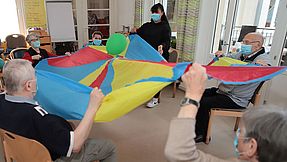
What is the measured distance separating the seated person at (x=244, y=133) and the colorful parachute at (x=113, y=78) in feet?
2.28

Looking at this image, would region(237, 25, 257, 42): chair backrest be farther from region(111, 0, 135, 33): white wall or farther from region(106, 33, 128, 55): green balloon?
region(111, 0, 135, 33): white wall

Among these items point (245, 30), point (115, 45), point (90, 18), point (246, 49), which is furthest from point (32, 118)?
point (90, 18)

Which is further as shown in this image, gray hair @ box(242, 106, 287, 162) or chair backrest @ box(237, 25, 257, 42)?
chair backrest @ box(237, 25, 257, 42)

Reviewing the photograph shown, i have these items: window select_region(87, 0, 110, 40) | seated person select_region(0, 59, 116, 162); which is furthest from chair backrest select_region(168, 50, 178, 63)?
window select_region(87, 0, 110, 40)

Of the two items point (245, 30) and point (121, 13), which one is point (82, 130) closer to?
point (245, 30)

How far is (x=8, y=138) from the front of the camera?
125 centimetres

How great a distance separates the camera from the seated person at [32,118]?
50.2 inches

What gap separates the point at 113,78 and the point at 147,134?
2.77ft

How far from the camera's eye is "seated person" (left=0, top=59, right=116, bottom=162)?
1.28 meters

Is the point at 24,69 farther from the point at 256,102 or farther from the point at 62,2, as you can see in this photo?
the point at 62,2

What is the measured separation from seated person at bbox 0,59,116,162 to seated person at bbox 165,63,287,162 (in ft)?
2.10

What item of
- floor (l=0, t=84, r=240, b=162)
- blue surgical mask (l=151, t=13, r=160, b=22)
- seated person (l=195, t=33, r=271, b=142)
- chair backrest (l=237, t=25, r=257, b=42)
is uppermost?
blue surgical mask (l=151, t=13, r=160, b=22)

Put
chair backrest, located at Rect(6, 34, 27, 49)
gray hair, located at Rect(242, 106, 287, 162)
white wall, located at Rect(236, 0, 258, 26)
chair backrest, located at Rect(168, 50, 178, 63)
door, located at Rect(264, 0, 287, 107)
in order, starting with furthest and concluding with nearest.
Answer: chair backrest, located at Rect(6, 34, 27, 49)
chair backrest, located at Rect(168, 50, 178, 63)
white wall, located at Rect(236, 0, 258, 26)
door, located at Rect(264, 0, 287, 107)
gray hair, located at Rect(242, 106, 287, 162)

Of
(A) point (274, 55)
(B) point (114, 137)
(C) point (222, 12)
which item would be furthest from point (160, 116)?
(C) point (222, 12)
